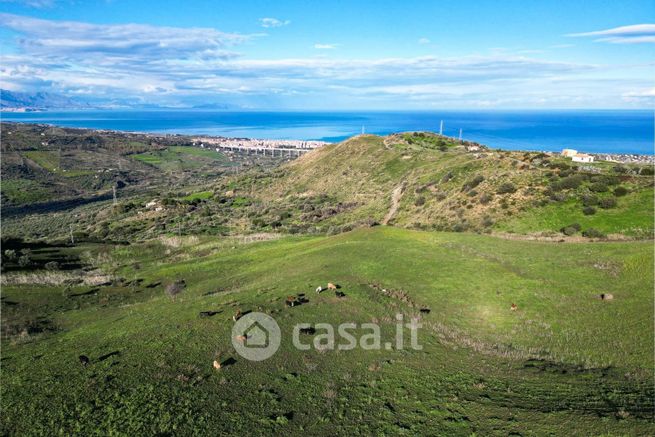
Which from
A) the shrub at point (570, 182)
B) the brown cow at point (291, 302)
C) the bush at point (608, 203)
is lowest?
the brown cow at point (291, 302)

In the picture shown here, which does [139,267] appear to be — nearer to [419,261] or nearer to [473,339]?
[419,261]

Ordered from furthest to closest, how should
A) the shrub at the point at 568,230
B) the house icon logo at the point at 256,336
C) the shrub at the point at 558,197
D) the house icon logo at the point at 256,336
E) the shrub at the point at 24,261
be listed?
the shrub at the point at 558,197
the shrub at the point at 24,261
the shrub at the point at 568,230
the house icon logo at the point at 256,336
the house icon logo at the point at 256,336

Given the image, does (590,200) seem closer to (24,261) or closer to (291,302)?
(291,302)

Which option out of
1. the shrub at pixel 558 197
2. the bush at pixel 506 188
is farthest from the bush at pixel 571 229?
the bush at pixel 506 188

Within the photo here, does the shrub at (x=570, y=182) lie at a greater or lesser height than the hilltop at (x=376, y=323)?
greater

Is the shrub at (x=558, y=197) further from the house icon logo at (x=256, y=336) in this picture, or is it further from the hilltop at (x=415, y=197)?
the house icon logo at (x=256, y=336)

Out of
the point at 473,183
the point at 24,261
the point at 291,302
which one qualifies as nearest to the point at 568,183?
the point at 473,183
